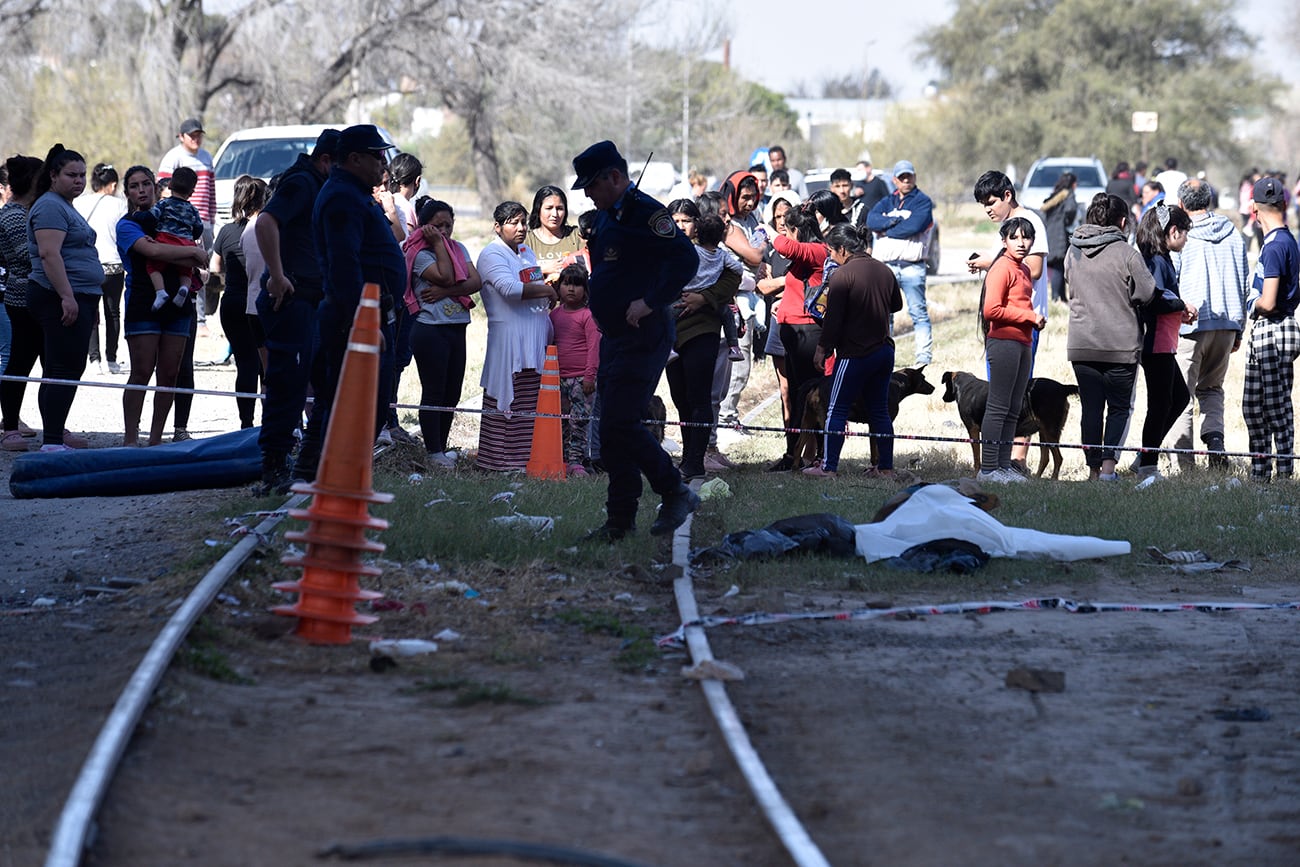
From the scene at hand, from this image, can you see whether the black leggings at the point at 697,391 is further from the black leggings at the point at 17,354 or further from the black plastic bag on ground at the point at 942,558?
the black leggings at the point at 17,354

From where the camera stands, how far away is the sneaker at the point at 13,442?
11492 mm

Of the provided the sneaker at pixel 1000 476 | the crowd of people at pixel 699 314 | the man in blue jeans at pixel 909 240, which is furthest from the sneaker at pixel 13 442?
the man in blue jeans at pixel 909 240

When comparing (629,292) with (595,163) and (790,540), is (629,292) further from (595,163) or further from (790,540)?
(790,540)

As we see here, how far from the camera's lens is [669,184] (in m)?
37.8

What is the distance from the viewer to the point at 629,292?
27.0ft

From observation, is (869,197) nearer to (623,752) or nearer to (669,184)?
(669,184)

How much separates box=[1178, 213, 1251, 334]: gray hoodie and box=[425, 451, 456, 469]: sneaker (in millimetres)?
5323

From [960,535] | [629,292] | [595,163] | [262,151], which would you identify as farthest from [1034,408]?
[262,151]

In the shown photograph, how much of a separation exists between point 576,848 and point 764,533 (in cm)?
433

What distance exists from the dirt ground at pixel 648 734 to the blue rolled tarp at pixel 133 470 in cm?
222

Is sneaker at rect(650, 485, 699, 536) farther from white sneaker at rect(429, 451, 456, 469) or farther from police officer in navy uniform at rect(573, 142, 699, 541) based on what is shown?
white sneaker at rect(429, 451, 456, 469)

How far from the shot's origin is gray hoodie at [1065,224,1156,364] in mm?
11016

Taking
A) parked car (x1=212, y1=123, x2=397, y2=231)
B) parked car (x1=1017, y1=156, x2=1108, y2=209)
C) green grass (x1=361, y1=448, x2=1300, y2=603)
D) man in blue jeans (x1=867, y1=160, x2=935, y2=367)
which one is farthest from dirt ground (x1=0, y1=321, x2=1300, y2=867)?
parked car (x1=1017, y1=156, x2=1108, y2=209)

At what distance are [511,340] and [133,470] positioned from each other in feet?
9.15
